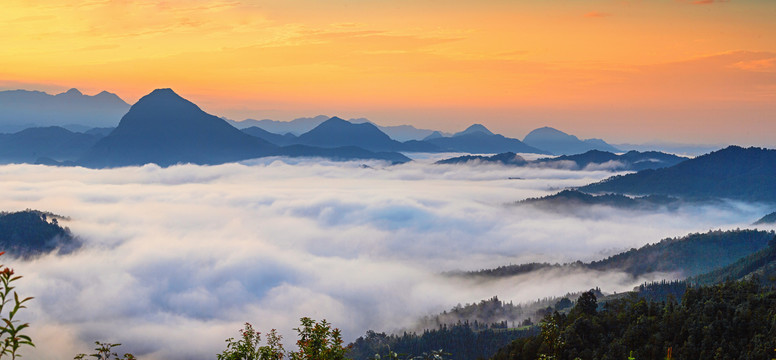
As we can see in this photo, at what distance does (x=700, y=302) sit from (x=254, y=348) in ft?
474

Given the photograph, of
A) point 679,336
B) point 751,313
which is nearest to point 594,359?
point 679,336

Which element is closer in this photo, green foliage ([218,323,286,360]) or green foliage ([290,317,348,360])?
green foliage ([290,317,348,360])

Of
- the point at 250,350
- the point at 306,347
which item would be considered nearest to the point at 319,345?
the point at 306,347

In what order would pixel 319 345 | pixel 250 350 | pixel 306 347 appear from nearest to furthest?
pixel 306 347, pixel 319 345, pixel 250 350

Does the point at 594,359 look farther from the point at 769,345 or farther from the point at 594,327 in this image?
the point at 769,345

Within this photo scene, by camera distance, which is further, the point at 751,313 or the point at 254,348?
the point at 751,313

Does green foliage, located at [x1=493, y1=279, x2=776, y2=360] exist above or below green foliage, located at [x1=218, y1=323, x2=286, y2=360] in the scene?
below

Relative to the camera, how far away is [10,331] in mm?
11961

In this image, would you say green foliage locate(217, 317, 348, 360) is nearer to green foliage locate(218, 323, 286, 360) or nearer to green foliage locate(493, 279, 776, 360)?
green foliage locate(218, 323, 286, 360)

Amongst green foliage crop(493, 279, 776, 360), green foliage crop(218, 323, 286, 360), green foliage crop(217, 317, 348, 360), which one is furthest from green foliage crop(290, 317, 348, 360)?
green foliage crop(493, 279, 776, 360)

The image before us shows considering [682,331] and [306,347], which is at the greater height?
[306,347]

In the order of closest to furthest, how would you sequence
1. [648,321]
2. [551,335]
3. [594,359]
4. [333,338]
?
[333,338] < [551,335] < [594,359] < [648,321]

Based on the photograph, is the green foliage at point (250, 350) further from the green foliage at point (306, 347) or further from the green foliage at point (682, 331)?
the green foliage at point (682, 331)

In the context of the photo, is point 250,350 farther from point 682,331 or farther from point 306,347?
point 682,331
